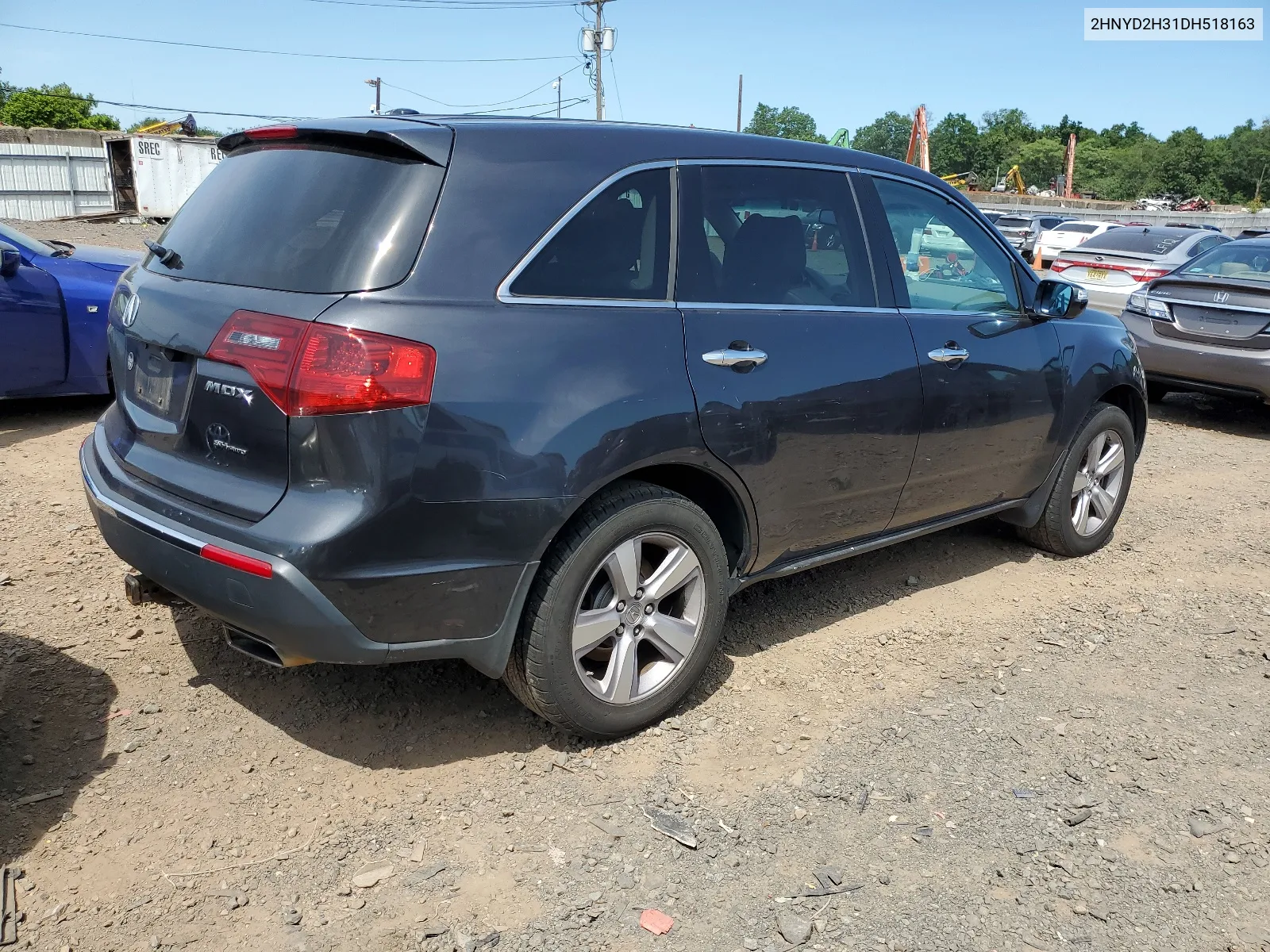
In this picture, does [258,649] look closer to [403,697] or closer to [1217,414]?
[403,697]

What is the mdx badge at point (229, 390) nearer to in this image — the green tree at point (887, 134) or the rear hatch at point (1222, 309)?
the rear hatch at point (1222, 309)

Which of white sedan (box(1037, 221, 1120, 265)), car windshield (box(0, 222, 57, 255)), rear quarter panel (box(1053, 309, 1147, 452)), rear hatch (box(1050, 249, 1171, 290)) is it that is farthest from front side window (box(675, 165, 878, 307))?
white sedan (box(1037, 221, 1120, 265))

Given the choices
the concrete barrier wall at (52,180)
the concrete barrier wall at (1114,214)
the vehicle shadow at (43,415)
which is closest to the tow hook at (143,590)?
the vehicle shadow at (43,415)

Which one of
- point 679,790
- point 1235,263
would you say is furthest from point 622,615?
point 1235,263

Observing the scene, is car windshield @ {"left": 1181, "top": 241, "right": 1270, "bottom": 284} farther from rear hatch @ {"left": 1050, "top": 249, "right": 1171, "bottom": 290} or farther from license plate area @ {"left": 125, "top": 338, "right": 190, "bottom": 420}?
license plate area @ {"left": 125, "top": 338, "right": 190, "bottom": 420}

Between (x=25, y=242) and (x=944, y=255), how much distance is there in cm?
597

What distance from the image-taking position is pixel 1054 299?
4.65 m

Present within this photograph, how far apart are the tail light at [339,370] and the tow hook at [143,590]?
0.89m

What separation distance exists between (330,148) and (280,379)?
0.79 metres

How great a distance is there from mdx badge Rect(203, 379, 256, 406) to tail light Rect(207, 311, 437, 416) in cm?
6

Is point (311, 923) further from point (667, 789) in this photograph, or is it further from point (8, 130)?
point (8, 130)

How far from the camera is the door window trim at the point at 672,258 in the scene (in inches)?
115

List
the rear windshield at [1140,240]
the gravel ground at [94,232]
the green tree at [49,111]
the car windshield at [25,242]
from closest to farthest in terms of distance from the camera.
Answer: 1. the car windshield at [25,242]
2. the rear windshield at [1140,240]
3. the gravel ground at [94,232]
4. the green tree at [49,111]

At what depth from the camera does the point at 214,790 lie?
9.96 ft
